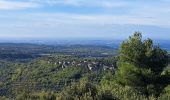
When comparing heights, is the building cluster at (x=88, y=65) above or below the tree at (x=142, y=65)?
below

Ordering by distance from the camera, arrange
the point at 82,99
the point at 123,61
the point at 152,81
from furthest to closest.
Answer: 1. the point at 123,61
2. the point at 152,81
3. the point at 82,99

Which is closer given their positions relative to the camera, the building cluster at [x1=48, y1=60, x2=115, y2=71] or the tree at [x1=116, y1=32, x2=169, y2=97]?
the tree at [x1=116, y1=32, x2=169, y2=97]

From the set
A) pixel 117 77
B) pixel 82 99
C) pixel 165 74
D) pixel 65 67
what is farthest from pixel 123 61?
pixel 65 67

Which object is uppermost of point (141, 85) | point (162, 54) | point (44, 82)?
point (162, 54)

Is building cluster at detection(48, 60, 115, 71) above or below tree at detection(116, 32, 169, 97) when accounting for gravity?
below

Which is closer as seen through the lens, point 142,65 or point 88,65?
point 142,65

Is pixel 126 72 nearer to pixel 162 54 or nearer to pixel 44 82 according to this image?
pixel 162 54

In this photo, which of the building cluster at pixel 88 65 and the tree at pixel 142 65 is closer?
the tree at pixel 142 65

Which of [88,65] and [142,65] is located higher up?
[142,65]
